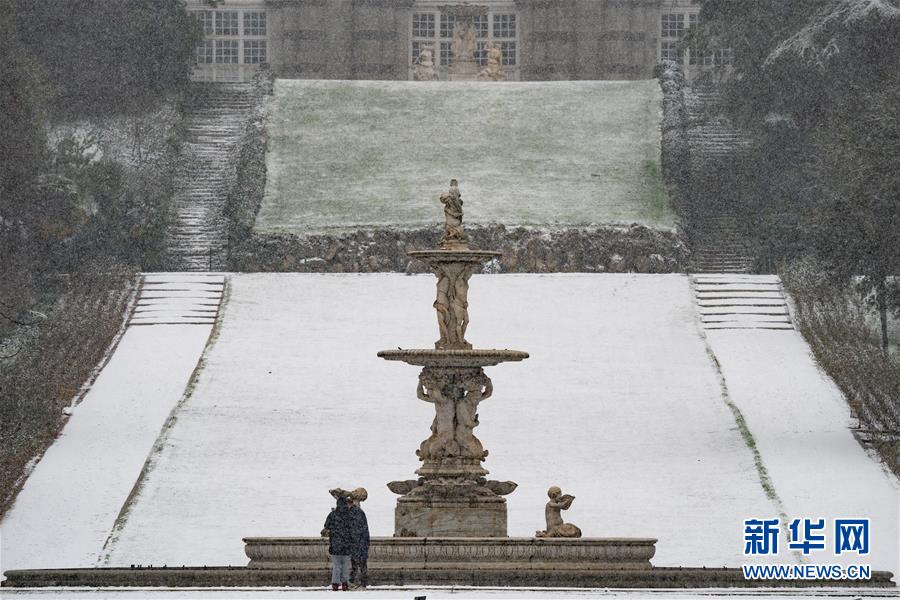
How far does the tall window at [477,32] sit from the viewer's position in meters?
70.3

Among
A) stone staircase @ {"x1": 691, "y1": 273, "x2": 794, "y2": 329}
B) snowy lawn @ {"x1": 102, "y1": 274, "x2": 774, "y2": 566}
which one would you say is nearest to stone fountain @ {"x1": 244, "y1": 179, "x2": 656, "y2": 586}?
snowy lawn @ {"x1": 102, "y1": 274, "x2": 774, "y2": 566}

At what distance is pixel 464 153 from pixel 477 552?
31871 mm

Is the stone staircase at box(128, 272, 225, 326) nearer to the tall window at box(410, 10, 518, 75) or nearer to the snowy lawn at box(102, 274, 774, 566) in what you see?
the snowy lawn at box(102, 274, 774, 566)

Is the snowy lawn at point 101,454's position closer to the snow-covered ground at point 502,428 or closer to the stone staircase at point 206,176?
the snow-covered ground at point 502,428

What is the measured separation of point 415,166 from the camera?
56.8 m

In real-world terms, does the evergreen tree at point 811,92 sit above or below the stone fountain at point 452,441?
above

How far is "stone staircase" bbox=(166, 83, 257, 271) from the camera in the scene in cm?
5234

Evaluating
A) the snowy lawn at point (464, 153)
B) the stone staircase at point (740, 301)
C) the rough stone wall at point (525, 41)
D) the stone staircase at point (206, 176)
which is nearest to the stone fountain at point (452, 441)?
the stone staircase at point (740, 301)

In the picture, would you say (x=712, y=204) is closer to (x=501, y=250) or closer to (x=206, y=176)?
(x=501, y=250)

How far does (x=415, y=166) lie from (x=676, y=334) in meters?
15.1

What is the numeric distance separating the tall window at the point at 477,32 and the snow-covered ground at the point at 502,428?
23.8 metres

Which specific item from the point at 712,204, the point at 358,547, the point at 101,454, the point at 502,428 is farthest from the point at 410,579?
the point at 712,204

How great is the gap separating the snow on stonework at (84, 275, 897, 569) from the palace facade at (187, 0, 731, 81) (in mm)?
22003

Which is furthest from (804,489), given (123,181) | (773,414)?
(123,181)
